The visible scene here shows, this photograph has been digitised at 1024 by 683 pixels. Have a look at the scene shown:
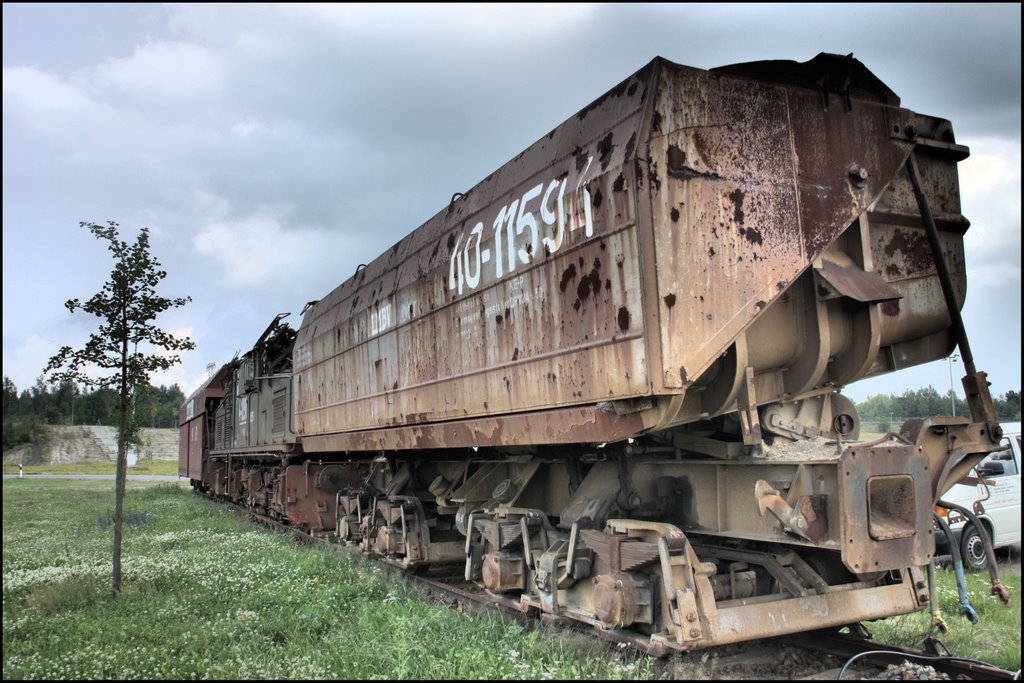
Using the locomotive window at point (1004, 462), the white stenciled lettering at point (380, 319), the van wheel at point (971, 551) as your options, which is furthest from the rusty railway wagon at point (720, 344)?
the locomotive window at point (1004, 462)

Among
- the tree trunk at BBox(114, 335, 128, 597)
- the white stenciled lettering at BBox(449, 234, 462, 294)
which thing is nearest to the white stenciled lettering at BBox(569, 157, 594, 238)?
the white stenciled lettering at BBox(449, 234, 462, 294)

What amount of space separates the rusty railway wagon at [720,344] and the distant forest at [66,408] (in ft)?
16.1

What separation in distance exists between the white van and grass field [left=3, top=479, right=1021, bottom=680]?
127 cm

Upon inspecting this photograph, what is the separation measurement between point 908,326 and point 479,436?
322cm

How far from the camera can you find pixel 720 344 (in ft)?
14.0

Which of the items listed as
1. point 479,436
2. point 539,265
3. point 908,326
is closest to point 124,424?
point 479,436

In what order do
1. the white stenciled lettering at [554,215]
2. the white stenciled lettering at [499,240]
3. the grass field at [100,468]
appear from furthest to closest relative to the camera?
the grass field at [100,468] < the white stenciled lettering at [499,240] < the white stenciled lettering at [554,215]

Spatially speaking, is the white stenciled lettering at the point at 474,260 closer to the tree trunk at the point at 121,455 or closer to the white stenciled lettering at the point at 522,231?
the white stenciled lettering at the point at 522,231

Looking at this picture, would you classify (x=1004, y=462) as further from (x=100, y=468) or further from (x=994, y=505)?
(x=100, y=468)

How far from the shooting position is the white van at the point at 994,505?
10273 mm

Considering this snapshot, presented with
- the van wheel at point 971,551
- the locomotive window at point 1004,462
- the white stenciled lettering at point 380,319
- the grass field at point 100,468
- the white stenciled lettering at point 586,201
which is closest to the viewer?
the white stenciled lettering at point 586,201

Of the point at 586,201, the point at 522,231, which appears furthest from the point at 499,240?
the point at 586,201

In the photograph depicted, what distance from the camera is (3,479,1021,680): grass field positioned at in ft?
16.4

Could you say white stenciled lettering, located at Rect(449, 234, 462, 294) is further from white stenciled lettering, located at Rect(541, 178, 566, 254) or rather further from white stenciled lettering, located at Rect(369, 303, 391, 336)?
white stenciled lettering, located at Rect(369, 303, 391, 336)
